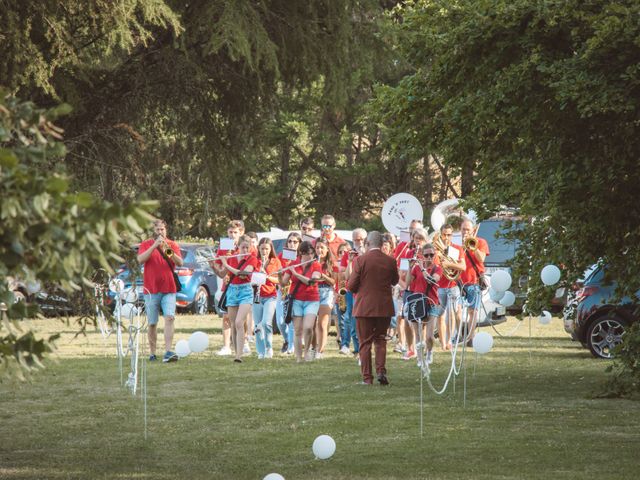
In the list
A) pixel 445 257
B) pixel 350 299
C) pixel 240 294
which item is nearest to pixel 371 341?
pixel 445 257

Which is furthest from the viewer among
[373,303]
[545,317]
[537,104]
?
[545,317]

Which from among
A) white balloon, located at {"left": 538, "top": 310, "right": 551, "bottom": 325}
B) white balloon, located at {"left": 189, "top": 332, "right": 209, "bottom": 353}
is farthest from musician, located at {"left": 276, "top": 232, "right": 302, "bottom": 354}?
white balloon, located at {"left": 189, "top": 332, "right": 209, "bottom": 353}

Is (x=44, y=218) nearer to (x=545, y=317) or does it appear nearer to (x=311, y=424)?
(x=311, y=424)

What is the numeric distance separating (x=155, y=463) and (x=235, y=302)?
818 cm

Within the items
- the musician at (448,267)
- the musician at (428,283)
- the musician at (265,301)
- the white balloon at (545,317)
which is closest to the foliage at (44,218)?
the white balloon at (545,317)

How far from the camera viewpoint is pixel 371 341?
569 inches

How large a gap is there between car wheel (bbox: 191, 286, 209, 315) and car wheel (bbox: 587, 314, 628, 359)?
14.9 meters

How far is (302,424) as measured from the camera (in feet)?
36.3

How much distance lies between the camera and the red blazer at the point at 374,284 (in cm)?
1441

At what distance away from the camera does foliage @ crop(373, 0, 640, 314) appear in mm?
8969

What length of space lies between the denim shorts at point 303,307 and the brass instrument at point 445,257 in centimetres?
195

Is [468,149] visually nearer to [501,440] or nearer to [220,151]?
[501,440]

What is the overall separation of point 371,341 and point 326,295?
3.50 meters

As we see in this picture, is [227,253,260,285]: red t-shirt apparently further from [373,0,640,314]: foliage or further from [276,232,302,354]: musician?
[373,0,640,314]: foliage
